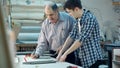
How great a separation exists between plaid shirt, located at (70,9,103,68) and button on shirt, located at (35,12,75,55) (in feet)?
1.28

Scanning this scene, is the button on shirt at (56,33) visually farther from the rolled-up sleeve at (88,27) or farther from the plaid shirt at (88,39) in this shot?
the rolled-up sleeve at (88,27)

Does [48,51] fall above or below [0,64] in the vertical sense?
below

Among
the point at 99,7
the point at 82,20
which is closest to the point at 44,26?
the point at 82,20

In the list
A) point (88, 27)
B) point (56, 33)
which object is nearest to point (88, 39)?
point (88, 27)

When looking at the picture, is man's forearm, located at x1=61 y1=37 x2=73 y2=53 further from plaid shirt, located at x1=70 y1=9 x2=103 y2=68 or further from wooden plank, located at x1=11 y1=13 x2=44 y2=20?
wooden plank, located at x1=11 y1=13 x2=44 y2=20

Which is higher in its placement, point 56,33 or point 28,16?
point 28,16

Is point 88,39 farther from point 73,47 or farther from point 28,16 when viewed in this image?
point 28,16

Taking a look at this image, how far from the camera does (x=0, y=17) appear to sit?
202 mm

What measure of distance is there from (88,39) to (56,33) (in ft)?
2.00

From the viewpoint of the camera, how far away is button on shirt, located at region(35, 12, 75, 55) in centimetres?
320

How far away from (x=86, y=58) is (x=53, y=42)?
628mm

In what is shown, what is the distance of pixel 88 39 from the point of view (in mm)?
2727

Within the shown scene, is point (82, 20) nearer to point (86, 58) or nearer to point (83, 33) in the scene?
point (83, 33)

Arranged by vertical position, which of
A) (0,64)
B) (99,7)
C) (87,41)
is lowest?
(87,41)
